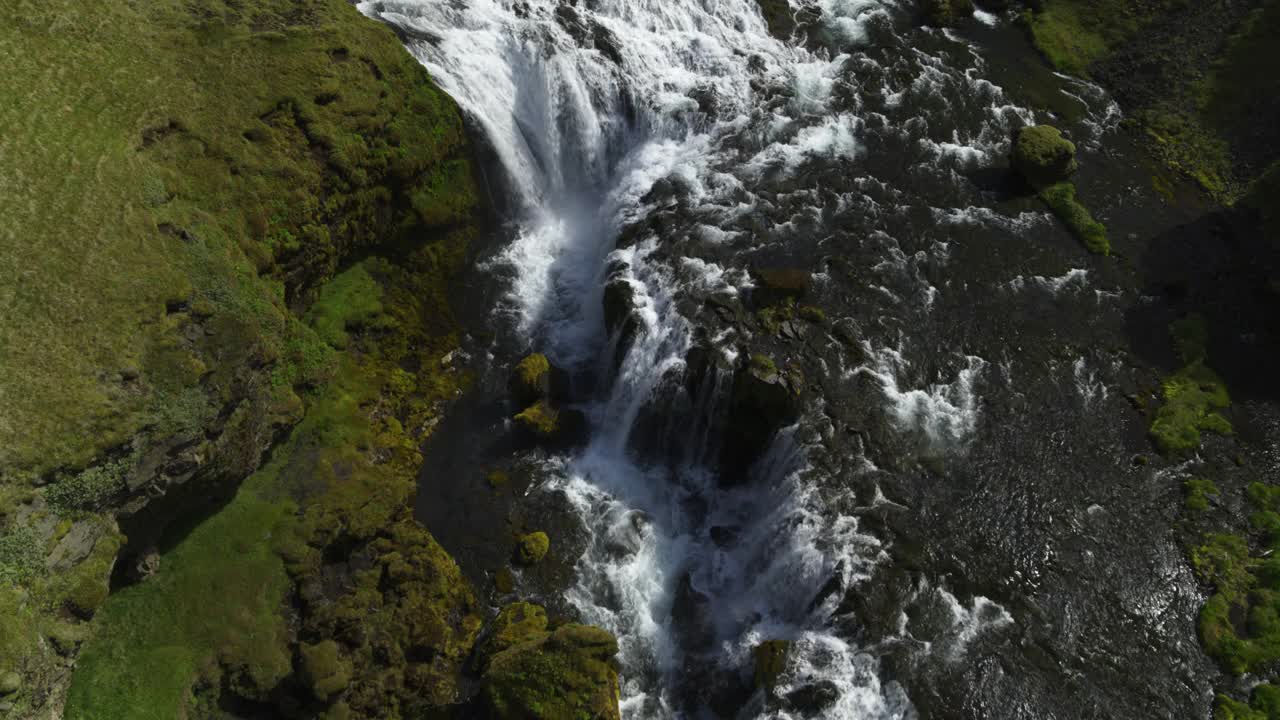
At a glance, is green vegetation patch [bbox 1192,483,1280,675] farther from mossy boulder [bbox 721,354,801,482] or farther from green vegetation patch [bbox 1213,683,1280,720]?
mossy boulder [bbox 721,354,801,482]

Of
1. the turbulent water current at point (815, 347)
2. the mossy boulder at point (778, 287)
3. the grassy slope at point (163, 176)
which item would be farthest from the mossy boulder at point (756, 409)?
the grassy slope at point (163, 176)

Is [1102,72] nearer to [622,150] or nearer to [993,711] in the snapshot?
[622,150]

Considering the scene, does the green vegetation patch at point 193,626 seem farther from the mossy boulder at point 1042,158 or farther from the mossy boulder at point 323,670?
the mossy boulder at point 1042,158

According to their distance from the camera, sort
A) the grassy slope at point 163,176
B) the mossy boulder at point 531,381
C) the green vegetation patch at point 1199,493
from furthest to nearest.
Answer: the mossy boulder at point 531,381 → the green vegetation patch at point 1199,493 → the grassy slope at point 163,176

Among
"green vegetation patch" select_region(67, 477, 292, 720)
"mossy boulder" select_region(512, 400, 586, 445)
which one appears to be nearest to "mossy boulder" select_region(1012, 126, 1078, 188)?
"mossy boulder" select_region(512, 400, 586, 445)

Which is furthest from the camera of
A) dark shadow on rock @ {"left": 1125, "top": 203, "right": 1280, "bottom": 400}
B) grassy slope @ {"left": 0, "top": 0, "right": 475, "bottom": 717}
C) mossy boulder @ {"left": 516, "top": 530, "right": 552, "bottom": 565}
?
dark shadow on rock @ {"left": 1125, "top": 203, "right": 1280, "bottom": 400}
